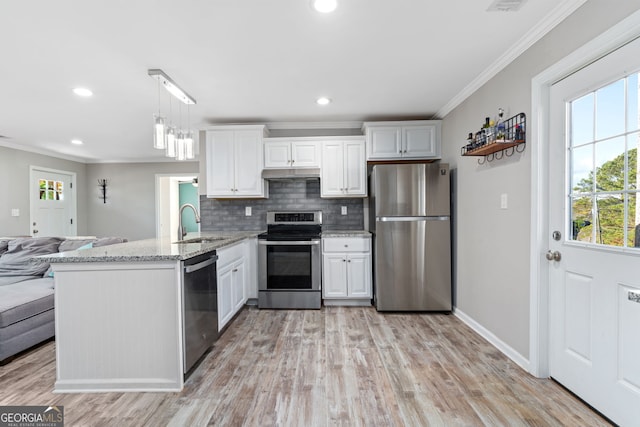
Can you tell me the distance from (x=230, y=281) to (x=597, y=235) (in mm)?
2718

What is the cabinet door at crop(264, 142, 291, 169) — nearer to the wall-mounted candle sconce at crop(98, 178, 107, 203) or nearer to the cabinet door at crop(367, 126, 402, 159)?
the cabinet door at crop(367, 126, 402, 159)

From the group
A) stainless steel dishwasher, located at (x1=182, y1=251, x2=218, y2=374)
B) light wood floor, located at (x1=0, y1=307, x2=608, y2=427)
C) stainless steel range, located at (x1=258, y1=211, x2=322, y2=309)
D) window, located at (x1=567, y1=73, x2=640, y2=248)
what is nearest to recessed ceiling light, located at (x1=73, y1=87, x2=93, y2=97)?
stainless steel dishwasher, located at (x1=182, y1=251, x2=218, y2=374)

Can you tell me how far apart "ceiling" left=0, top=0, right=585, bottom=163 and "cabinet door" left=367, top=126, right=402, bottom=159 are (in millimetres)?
214

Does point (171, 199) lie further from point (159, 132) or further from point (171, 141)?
point (159, 132)

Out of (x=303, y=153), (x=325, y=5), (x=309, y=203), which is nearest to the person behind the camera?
(x=325, y=5)

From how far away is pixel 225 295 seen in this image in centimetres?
278

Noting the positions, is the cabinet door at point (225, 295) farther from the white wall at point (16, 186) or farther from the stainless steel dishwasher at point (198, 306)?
the white wall at point (16, 186)

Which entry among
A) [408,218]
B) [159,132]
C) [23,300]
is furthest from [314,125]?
[23,300]

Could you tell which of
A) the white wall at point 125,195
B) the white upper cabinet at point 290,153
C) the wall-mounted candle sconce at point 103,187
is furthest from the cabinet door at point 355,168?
the wall-mounted candle sconce at point 103,187

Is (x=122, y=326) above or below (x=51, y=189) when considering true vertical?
below

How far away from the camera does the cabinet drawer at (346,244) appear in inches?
138

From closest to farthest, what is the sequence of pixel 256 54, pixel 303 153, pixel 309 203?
pixel 256 54 → pixel 303 153 → pixel 309 203

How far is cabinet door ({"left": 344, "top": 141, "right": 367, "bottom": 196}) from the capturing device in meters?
3.71

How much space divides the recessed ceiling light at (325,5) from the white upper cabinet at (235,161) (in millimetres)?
2117
